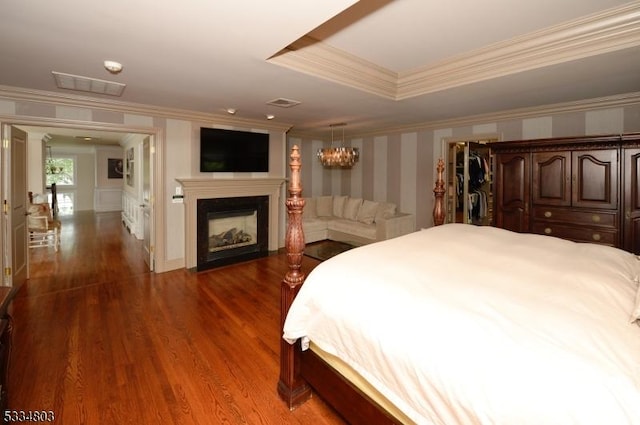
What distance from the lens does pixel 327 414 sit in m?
1.91

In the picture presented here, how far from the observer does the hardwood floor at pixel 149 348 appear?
1.93m

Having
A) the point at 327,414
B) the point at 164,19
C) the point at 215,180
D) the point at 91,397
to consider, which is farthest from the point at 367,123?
the point at 91,397

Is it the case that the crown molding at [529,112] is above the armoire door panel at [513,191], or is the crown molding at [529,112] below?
above

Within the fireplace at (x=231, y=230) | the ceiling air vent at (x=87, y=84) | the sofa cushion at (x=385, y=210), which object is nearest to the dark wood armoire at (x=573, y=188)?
the sofa cushion at (x=385, y=210)

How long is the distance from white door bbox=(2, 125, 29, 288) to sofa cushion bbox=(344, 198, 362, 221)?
518cm

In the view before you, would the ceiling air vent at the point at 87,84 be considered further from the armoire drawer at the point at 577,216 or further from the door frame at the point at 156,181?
the armoire drawer at the point at 577,216

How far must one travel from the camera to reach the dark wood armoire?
3109 mm

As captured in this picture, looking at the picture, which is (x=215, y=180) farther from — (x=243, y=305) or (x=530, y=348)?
(x=530, y=348)

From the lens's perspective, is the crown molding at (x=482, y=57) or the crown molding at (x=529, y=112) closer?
the crown molding at (x=482, y=57)

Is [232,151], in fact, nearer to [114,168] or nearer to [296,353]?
[296,353]

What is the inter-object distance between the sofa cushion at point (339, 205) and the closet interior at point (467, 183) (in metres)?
2.29

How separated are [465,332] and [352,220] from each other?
17.7 ft

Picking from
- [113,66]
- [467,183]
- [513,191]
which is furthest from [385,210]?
[113,66]

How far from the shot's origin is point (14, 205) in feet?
12.0
